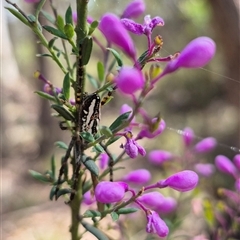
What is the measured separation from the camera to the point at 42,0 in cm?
44

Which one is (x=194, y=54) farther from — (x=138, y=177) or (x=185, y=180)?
(x=138, y=177)

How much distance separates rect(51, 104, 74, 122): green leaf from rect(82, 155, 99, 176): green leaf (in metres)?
0.05

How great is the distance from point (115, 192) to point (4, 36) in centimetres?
387

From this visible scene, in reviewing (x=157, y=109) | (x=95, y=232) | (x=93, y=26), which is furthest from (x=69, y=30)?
(x=157, y=109)

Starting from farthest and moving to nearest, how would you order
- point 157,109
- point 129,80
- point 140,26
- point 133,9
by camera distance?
point 157,109 < point 133,9 < point 140,26 < point 129,80

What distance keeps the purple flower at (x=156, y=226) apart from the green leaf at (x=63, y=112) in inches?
5.4

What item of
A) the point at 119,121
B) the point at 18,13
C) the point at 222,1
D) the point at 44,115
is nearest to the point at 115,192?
the point at 119,121

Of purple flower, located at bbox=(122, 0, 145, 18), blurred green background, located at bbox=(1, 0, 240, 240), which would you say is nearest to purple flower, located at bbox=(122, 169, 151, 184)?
purple flower, located at bbox=(122, 0, 145, 18)

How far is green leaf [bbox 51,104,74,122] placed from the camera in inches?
17.1

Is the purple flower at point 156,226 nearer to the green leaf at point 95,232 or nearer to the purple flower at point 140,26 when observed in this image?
the green leaf at point 95,232

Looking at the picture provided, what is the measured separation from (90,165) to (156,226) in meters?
0.10

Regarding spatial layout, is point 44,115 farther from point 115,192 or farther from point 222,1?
point 115,192

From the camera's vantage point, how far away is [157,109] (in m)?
3.65

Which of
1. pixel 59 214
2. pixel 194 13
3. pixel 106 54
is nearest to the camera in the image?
pixel 106 54
